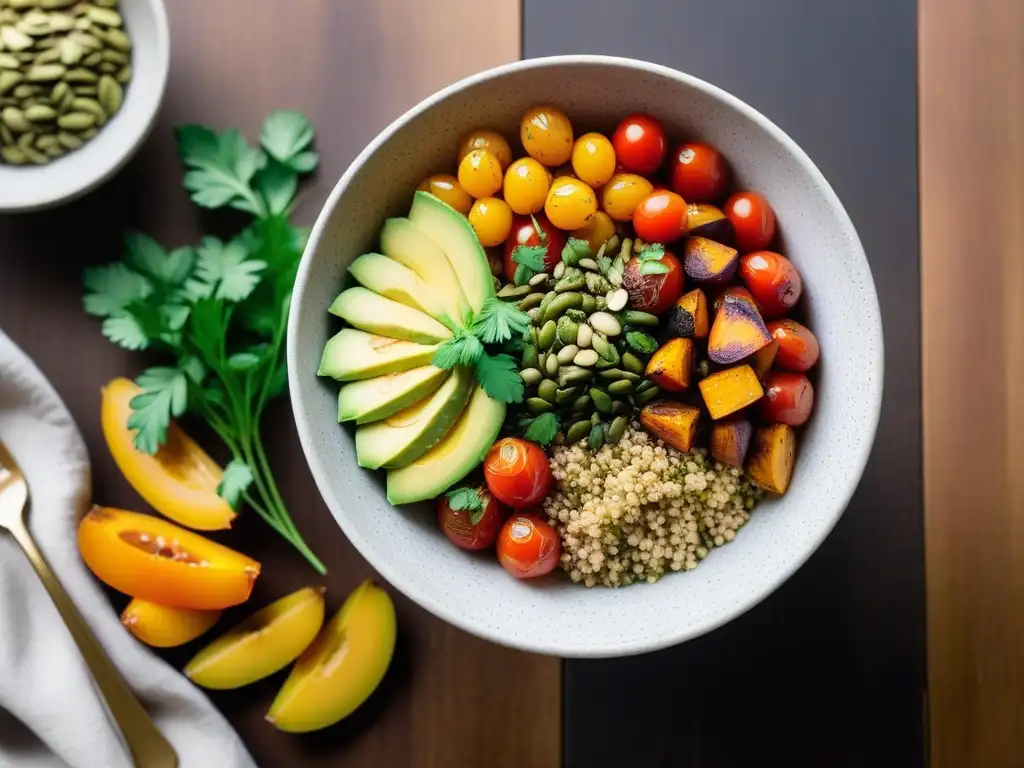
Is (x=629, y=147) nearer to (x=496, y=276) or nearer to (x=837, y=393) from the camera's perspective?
(x=496, y=276)

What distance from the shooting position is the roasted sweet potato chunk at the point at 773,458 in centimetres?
96

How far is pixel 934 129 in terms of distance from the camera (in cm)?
116

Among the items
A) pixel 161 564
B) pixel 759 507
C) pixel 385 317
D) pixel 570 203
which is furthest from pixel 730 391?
pixel 161 564

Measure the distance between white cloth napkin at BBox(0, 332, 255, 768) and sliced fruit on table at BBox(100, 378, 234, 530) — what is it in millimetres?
54

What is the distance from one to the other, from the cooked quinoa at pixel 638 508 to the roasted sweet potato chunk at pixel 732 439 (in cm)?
2

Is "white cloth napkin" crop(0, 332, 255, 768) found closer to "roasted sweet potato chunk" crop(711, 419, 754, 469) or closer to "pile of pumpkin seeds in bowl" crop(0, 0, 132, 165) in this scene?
"pile of pumpkin seeds in bowl" crop(0, 0, 132, 165)

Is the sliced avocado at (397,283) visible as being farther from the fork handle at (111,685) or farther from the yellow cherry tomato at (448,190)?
the fork handle at (111,685)

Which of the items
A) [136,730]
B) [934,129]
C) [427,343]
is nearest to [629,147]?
[427,343]

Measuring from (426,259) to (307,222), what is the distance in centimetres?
26

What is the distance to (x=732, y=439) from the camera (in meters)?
0.94

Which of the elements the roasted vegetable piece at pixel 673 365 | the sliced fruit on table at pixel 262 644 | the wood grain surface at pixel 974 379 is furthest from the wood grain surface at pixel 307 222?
the wood grain surface at pixel 974 379

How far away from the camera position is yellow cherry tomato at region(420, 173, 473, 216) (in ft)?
3.33

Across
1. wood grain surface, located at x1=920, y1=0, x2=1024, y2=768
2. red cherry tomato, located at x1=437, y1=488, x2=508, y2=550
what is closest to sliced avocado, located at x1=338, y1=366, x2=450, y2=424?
red cherry tomato, located at x1=437, y1=488, x2=508, y2=550

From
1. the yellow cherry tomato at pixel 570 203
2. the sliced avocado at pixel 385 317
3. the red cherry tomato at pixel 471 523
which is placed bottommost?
the red cherry tomato at pixel 471 523
